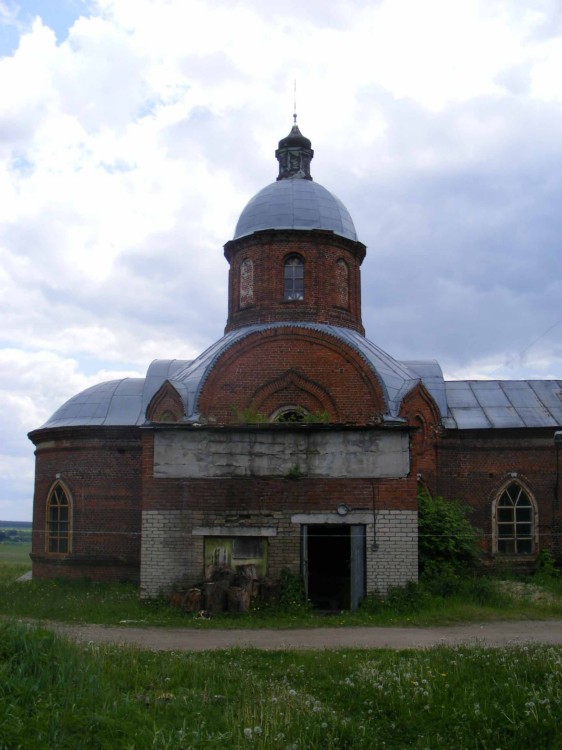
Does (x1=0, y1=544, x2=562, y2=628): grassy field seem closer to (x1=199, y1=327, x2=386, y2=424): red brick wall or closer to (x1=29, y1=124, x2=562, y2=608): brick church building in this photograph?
(x1=29, y1=124, x2=562, y2=608): brick church building

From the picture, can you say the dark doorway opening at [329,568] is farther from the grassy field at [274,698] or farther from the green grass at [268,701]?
the green grass at [268,701]

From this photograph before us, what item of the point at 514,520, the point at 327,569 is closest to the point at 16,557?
the point at 327,569

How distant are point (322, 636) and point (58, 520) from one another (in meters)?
10.5

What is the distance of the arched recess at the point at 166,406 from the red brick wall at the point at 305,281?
2849 mm

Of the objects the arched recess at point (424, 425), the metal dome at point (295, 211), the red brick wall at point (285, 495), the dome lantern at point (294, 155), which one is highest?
the dome lantern at point (294, 155)

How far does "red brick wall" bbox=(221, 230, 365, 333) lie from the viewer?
62.3 ft

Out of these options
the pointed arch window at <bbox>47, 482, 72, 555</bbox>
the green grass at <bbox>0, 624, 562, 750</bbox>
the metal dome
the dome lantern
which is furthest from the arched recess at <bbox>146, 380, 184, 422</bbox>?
the green grass at <bbox>0, 624, 562, 750</bbox>

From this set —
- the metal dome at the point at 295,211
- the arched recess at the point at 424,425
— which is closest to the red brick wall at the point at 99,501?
the metal dome at the point at 295,211

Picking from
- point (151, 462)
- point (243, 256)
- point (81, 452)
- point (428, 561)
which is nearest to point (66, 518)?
point (81, 452)

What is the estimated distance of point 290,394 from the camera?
16.9m

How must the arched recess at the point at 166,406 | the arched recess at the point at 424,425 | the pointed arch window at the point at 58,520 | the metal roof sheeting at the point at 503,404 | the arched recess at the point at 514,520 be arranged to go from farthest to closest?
the metal roof sheeting at the point at 503,404 → the pointed arch window at the point at 58,520 → the arched recess at the point at 514,520 → the arched recess at the point at 424,425 → the arched recess at the point at 166,406

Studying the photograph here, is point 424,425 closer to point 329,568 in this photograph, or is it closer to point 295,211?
point 329,568

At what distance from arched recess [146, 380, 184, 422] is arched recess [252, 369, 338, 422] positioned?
1.77 m

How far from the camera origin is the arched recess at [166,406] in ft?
56.3
